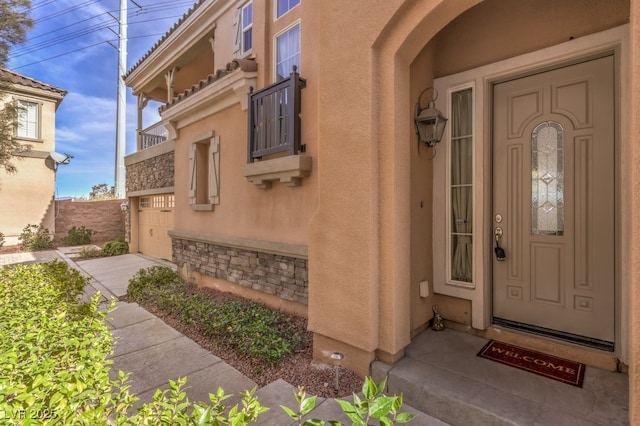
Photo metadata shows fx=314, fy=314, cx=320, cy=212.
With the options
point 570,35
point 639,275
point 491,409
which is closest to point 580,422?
point 491,409

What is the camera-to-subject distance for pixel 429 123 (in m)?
3.67

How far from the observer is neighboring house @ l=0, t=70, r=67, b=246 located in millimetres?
14547

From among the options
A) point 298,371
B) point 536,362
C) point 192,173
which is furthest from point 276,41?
point 536,362

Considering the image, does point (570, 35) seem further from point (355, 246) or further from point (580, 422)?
point (580, 422)

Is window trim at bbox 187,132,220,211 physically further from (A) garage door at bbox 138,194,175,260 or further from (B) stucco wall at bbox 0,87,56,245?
(B) stucco wall at bbox 0,87,56,245

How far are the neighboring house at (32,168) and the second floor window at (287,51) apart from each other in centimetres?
1531

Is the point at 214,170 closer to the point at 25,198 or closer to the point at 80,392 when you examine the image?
the point at 80,392

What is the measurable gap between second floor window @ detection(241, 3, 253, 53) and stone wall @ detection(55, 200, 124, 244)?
51.2ft

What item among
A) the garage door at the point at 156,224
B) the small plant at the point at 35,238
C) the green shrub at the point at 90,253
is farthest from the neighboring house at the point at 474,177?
the small plant at the point at 35,238

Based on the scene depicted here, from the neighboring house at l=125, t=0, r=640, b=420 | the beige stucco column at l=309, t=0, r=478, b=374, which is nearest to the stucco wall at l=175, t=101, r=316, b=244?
the neighboring house at l=125, t=0, r=640, b=420

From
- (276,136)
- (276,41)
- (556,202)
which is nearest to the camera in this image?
(556,202)

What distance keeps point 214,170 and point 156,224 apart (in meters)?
6.33

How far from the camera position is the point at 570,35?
10.3 feet

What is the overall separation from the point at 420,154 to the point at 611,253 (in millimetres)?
2063
